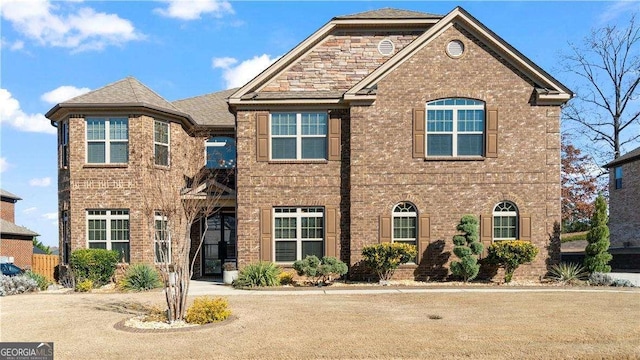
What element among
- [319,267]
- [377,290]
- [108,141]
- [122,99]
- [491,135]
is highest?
[122,99]

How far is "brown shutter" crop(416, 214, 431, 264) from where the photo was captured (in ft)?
51.2

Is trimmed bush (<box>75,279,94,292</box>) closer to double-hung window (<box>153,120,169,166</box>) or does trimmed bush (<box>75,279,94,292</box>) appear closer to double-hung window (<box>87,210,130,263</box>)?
double-hung window (<box>87,210,130,263</box>)

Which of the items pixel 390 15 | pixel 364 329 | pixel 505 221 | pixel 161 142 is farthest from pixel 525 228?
pixel 161 142

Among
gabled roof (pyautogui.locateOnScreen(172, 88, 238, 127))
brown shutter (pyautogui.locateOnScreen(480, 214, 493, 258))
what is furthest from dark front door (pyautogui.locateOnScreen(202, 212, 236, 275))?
brown shutter (pyautogui.locateOnScreen(480, 214, 493, 258))

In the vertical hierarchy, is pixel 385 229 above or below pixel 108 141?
below

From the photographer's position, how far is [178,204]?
11008mm

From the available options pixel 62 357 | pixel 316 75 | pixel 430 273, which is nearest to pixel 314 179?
pixel 316 75

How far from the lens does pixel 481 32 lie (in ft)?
50.7

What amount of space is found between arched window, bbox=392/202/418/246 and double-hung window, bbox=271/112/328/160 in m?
3.31

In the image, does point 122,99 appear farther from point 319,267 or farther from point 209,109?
point 319,267

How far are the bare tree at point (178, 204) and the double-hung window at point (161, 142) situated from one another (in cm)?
10

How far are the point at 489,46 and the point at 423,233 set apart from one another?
701 cm

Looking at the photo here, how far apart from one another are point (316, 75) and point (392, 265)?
7.52m

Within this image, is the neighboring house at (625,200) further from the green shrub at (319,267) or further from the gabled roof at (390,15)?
the green shrub at (319,267)
